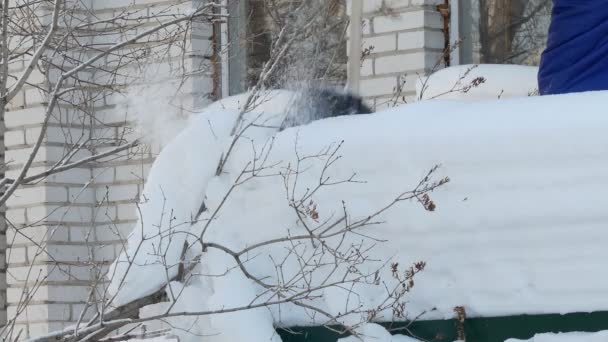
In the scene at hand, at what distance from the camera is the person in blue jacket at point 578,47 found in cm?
414

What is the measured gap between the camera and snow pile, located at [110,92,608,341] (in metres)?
3.28

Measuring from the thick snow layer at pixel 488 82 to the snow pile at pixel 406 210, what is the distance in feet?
7.53

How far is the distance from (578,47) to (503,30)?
131 inches

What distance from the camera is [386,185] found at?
3.62 m

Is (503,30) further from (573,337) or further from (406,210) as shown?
(573,337)

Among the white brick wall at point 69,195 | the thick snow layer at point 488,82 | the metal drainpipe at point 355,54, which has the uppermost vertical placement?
the metal drainpipe at point 355,54

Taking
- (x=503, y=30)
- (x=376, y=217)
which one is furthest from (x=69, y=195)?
(x=376, y=217)

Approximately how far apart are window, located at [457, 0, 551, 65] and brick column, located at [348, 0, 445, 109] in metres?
0.18

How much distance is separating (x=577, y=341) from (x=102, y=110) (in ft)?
17.5

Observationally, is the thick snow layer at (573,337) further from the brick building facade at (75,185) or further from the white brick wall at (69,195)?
the white brick wall at (69,195)

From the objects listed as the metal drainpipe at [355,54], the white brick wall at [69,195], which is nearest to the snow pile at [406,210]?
the metal drainpipe at [355,54]

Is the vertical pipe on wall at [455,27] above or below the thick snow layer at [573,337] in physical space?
above

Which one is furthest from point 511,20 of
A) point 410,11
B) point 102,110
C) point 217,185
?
point 217,185

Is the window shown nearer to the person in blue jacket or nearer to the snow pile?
the person in blue jacket
